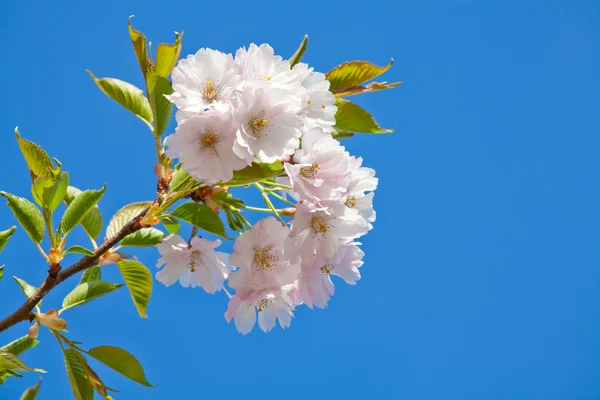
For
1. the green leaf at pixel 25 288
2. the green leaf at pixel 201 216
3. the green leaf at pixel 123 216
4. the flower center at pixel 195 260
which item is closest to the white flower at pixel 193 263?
the flower center at pixel 195 260

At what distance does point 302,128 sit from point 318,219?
0.67 ft

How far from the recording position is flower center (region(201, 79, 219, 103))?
4.24 feet

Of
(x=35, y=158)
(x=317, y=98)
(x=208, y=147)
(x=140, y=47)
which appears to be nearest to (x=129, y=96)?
(x=140, y=47)

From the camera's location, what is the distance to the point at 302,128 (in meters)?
1.31

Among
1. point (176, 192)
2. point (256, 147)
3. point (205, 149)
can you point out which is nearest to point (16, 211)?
point (176, 192)

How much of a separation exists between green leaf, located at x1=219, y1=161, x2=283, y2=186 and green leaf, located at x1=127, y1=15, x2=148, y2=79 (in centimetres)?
34

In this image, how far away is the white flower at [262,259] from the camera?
1396 mm

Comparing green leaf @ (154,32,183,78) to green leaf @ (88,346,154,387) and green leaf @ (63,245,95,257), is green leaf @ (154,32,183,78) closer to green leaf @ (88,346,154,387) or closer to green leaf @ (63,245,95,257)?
green leaf @ (63,245,95,257)

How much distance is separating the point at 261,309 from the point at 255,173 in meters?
0.45

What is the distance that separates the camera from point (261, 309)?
5.12ft

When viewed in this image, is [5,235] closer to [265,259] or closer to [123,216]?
[123,216]

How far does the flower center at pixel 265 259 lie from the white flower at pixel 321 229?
81mm

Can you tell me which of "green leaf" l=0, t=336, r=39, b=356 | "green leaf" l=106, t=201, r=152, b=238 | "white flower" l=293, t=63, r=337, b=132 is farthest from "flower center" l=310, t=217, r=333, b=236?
"green leaf" l=0, t=336, r=39, b=356

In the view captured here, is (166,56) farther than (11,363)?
Yes
